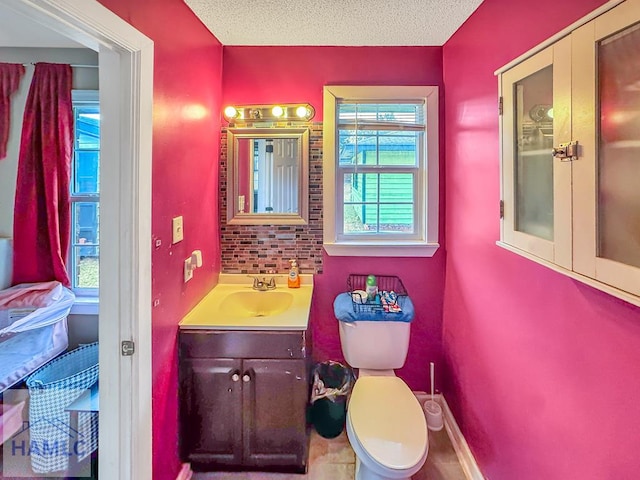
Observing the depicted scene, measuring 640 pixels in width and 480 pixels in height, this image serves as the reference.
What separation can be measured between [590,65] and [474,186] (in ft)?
3.07

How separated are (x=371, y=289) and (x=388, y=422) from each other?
2.49ft

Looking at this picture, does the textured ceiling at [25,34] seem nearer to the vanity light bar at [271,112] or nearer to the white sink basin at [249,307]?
the vanity light bar at [271,112]

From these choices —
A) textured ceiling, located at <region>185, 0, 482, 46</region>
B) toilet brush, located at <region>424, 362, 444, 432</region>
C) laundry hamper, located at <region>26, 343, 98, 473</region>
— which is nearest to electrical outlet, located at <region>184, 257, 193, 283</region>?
laundry hamper, located at <region>26, 343, 98, 473</region>

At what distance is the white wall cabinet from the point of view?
67cm

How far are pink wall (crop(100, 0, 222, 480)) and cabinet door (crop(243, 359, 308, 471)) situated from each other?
355 mm

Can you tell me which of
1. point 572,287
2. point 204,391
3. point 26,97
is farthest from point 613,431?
point 26,97

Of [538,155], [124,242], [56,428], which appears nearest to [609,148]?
[538,155]

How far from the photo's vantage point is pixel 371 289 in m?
2.02

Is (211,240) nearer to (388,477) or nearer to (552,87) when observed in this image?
(388,477)

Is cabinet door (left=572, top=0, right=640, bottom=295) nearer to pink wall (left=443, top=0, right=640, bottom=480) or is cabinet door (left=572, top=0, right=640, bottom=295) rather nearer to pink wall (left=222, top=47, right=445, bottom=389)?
pink wall (left=443, top=0, right=640, bottom=480)

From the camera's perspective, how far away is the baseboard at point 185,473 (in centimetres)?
160

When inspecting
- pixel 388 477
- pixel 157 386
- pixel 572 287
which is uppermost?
pixel 572 287

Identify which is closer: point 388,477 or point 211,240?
point 388,477

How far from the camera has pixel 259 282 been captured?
211 centimetres
